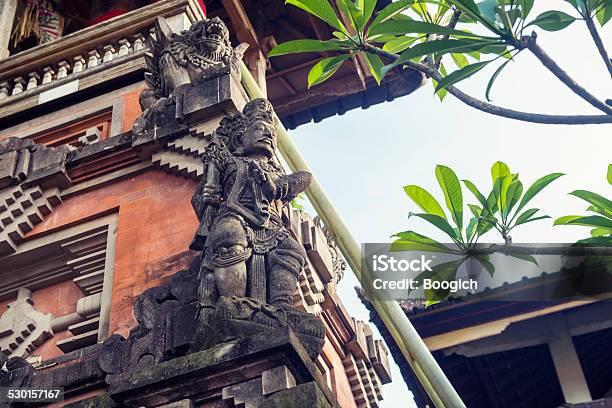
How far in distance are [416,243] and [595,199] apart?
1.24 m

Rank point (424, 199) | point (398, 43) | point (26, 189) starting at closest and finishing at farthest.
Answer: point (424, 199), point (398, 43), point (26, 189)

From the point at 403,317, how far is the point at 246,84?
5.46 m

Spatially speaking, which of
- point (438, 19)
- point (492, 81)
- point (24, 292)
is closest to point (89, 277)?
point (24, 292)

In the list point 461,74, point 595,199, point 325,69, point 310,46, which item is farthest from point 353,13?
point 595,199

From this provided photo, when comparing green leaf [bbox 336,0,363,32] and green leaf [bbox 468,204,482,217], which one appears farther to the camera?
green leaf [bbox 468,204,482,217]

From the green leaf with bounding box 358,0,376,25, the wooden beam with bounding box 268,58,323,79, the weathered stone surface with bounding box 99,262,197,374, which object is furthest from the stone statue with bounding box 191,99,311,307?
the wooden beam with bounding box 268,58,323,79

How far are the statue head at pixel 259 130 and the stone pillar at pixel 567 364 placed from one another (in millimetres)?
3313

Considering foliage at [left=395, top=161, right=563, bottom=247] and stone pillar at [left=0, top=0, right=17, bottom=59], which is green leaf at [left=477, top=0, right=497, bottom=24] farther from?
stone pillar at [left=0, top=0, right=17, bottom=59]

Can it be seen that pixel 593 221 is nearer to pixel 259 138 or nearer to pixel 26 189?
pixel 259 138

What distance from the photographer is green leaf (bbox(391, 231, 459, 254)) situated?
6.08 m

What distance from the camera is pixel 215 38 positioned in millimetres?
11586

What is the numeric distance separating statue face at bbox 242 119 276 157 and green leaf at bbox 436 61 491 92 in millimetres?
3880

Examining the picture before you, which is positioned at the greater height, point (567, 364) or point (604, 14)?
point (604, 14)

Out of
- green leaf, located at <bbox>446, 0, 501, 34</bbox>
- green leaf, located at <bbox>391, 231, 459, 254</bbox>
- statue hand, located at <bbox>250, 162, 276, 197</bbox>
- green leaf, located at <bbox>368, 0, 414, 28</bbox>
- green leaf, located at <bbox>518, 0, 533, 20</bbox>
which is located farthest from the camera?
statue hand, located at <bbox>250, 162, 276, 197</bbox>
